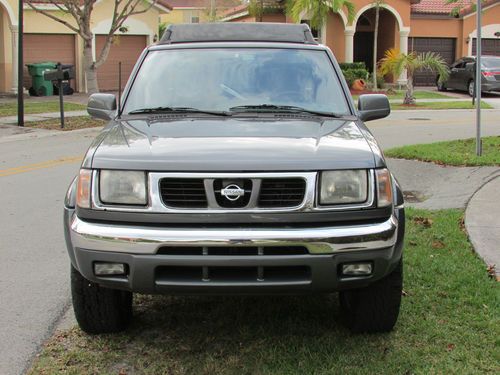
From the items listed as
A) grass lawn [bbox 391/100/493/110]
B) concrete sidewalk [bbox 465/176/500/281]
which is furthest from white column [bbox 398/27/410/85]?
concrete sidewalk [bbox 465/176/500/281]

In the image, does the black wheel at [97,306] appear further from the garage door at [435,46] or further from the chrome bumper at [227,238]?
the garage door at [435,46]

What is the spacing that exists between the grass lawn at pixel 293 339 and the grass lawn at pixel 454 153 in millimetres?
5184

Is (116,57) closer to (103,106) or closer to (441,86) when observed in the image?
(441,86)

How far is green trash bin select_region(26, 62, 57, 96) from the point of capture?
2594 centimetres

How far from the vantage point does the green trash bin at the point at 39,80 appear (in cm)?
2594

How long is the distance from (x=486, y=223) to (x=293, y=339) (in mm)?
3213

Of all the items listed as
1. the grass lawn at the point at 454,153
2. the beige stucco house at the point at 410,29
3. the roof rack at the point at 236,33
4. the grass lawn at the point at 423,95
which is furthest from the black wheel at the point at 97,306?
the beige stucco house at the point at 410,29

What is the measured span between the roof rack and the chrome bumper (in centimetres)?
243

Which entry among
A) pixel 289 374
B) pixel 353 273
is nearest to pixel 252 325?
pixel 289 374

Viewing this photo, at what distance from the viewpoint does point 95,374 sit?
374 cm

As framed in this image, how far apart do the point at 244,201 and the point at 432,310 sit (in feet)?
5.91

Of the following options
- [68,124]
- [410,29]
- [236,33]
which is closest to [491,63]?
[410,29]

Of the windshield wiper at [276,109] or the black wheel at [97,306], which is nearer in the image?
the black wheel at [97,306]

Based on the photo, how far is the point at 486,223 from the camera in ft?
21.5
